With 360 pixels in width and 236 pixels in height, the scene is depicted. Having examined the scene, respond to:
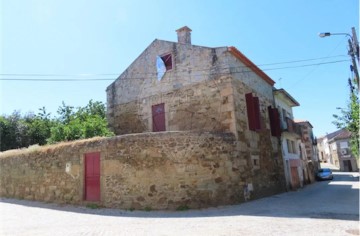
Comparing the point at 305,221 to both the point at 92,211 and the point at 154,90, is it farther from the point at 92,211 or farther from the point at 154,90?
the point at 154,90

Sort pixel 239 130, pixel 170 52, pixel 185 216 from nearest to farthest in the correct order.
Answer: pixel 185 216
pixel 239 130
pixel 170 52

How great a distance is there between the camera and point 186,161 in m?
9.81

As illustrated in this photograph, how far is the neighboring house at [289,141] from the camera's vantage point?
17.4 m

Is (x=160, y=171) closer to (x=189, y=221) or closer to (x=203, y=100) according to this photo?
(x=189, y=221)

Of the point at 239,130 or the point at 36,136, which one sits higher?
the point at 36,136

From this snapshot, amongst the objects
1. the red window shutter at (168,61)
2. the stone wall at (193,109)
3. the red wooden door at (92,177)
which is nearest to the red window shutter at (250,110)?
the stone wall at (193,109)

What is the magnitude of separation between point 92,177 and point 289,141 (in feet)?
46.1

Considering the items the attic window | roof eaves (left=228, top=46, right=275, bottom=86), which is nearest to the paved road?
roof eaves (left=228, top=46, right=275, bottom=86)

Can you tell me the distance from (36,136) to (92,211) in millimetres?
15115

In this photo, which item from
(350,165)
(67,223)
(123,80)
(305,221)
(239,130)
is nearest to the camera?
(305,221)

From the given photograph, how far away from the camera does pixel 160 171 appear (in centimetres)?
968

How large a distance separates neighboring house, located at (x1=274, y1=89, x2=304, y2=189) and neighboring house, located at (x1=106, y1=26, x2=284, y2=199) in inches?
63.1

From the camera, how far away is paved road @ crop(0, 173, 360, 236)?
619 centimetres

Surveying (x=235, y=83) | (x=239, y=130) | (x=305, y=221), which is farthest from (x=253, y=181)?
(x=305, y=221)
